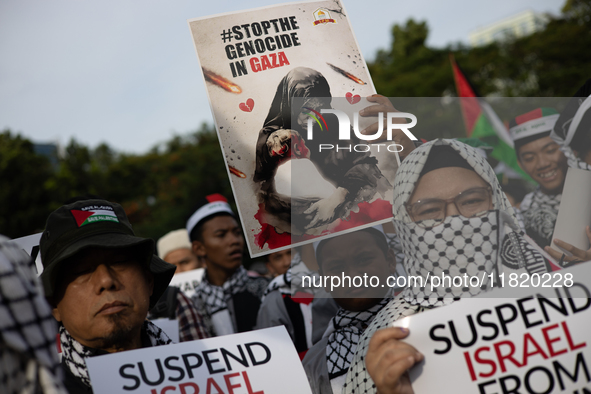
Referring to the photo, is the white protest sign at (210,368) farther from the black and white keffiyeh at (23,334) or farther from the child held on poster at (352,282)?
the black and white keffiyeh at (23,334)

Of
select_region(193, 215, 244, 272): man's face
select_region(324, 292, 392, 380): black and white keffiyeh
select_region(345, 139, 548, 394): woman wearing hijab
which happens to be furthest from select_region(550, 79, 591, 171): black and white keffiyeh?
select_region(193, 215, 244, 272): man's face

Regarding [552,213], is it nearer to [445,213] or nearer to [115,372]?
[445,213]

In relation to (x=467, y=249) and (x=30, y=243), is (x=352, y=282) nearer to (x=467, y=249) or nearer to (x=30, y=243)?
(x=467, y=249)

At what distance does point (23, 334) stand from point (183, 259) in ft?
15.0

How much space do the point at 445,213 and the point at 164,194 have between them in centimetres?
2754

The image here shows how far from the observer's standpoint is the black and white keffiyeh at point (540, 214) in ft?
7.75

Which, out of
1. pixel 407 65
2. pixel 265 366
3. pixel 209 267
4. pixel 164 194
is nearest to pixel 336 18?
pixel 265 366

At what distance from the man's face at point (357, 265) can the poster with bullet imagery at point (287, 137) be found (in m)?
0.14

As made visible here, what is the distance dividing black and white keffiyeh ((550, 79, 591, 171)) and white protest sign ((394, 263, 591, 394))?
2.82 feet

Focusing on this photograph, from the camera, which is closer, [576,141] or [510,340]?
[510,340]

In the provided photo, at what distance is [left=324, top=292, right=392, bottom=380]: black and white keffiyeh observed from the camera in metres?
2.16

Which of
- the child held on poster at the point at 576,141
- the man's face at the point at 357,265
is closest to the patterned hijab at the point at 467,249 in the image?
the child held on poster at the point at 576,141

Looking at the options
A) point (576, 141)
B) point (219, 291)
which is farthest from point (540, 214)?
point (219, 291)

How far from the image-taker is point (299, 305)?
3.20 meters
